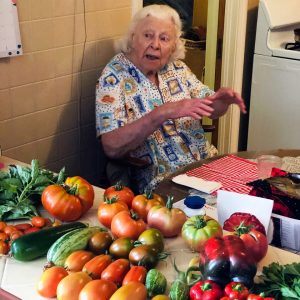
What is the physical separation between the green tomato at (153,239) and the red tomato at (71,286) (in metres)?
0.18

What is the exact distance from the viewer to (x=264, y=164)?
83.0 inches

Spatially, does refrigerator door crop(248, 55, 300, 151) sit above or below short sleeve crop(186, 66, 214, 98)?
below

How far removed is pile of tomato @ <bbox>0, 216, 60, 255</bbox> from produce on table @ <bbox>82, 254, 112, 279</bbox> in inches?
10.1

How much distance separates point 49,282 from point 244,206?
571mm

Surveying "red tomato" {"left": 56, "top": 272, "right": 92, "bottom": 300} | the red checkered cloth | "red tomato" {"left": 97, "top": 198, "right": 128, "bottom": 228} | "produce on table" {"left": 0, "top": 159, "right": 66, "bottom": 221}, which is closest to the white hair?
the red checkered cloth

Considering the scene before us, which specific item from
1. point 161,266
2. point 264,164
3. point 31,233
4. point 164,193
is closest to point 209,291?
point 161,266

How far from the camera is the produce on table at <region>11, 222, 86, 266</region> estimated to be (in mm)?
1236

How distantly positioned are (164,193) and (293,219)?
571mm

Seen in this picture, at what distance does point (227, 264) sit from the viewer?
105 centimetres

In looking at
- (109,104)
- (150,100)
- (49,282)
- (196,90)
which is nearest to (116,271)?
(49,282)

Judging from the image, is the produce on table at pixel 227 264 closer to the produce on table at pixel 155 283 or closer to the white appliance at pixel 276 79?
the produce on table at pixel 155 283

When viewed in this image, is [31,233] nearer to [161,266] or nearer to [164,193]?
[161,266]

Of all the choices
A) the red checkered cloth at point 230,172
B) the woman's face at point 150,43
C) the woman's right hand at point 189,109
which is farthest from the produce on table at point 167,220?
the woman's face at point 150,43

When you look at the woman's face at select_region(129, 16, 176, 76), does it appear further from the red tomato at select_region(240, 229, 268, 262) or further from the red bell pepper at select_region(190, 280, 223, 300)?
the red bell pepper at select_region(190, 280, 223, 300)
